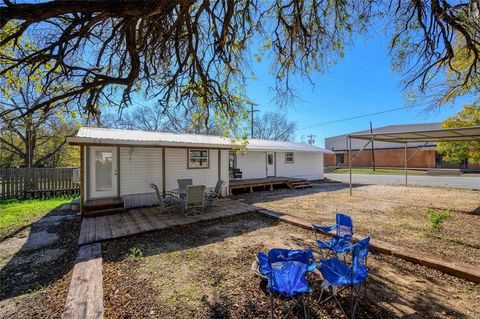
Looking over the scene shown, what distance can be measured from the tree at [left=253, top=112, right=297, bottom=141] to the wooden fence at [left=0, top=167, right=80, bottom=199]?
30.4 meters

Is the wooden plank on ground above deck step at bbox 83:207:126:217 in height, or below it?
below

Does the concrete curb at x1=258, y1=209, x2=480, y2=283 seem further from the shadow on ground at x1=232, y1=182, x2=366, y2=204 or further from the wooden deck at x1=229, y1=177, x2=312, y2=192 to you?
the wooden deck at x1=229, y1=177, x2=312, y2=192

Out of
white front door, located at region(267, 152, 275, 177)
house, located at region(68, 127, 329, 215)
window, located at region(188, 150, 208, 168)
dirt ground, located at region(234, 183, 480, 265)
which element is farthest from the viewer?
white front door, located at region(267, 152, 275, 177)

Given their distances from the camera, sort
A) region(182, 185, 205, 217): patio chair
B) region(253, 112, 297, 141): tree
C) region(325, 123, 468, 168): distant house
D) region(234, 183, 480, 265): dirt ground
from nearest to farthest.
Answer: region(234, 183, 480, 265): dirt ground < region(182, 185, 205, 217): patio chair < region(325, 123, 468, 168): distant house < region(253, 112, 297, 141): tree

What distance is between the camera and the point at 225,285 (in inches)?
130

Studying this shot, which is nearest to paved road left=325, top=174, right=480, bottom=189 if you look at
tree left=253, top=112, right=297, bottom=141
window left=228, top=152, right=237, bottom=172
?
window left=228, top=152, right=237, bottom=172

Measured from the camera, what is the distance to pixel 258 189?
45.9 feet

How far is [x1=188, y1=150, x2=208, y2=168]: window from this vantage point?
10445mm

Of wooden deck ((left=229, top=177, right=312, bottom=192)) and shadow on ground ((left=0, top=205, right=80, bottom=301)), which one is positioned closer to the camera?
shadow on ground ((left=0, top=205, right=80, bottom=301))

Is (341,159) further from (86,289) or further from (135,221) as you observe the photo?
(86,289)

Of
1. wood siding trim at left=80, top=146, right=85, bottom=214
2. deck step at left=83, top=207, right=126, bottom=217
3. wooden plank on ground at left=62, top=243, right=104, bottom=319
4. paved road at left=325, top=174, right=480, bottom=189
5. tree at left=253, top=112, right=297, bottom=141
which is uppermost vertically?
tree at left=253, top=112, right=297, bottom=141

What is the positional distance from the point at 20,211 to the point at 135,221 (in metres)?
5.26

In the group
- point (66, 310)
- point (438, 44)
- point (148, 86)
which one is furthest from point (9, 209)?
point (438, 44)

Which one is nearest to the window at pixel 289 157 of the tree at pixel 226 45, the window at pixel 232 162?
the window at pixel 232 162
